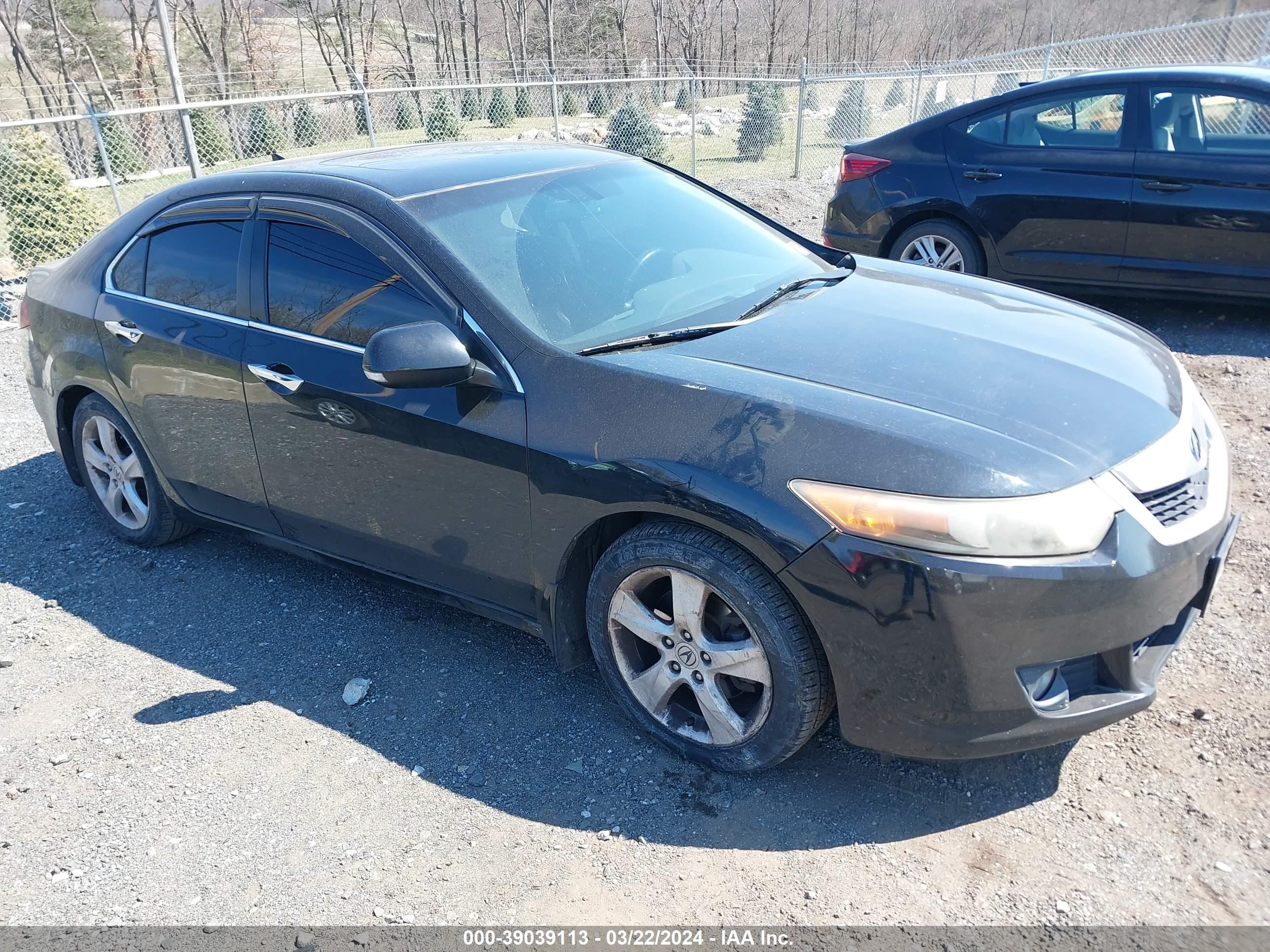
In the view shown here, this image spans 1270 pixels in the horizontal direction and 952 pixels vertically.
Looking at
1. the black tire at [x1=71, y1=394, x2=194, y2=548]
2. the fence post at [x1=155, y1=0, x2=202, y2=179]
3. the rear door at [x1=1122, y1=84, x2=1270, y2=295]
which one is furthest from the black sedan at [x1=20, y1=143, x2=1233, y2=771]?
the fence post at [x1=155, y1=0, x2=202, y2=179]

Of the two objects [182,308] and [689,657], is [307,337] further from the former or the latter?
[689,657]

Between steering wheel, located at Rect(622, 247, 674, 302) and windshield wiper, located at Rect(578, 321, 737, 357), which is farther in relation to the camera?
steering wheel, located at Rect(622, 247, 674, 302)

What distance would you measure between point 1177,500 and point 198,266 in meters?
3.47

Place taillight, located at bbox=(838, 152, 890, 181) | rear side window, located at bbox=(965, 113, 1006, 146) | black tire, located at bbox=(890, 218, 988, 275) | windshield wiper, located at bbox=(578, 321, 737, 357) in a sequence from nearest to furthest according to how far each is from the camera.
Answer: windshield wiper, located at bbox=(578, 321, 737, 357)
rear side window, located at bbox=(965, 113, 1006, 146)
black tire, located at bbox=(890, 218, 988, 275)
taillight, located at bbox=(838, 152, 890, 181)

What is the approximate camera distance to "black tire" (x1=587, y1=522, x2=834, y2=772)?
8.00ft

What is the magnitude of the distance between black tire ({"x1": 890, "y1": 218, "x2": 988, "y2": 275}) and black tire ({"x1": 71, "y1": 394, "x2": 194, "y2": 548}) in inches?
188

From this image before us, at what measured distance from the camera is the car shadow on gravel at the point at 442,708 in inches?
103

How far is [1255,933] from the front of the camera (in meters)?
2.11

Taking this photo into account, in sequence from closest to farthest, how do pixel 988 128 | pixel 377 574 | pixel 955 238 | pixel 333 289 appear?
pixel 333 289 → pixel 377 574 → pixel 988 128 → pixel 955 238

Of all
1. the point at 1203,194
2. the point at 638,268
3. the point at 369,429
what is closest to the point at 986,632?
the point at 638,268

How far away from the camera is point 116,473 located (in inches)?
170

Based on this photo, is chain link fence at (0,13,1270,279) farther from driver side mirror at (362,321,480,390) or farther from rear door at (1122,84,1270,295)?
driver side mirror at (362,321,480,390)

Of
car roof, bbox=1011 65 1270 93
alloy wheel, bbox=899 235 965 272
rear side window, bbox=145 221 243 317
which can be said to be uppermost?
car roof, bbox=1011 65 1270 93

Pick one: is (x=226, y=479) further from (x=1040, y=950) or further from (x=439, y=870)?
(x=1040, y=950)
